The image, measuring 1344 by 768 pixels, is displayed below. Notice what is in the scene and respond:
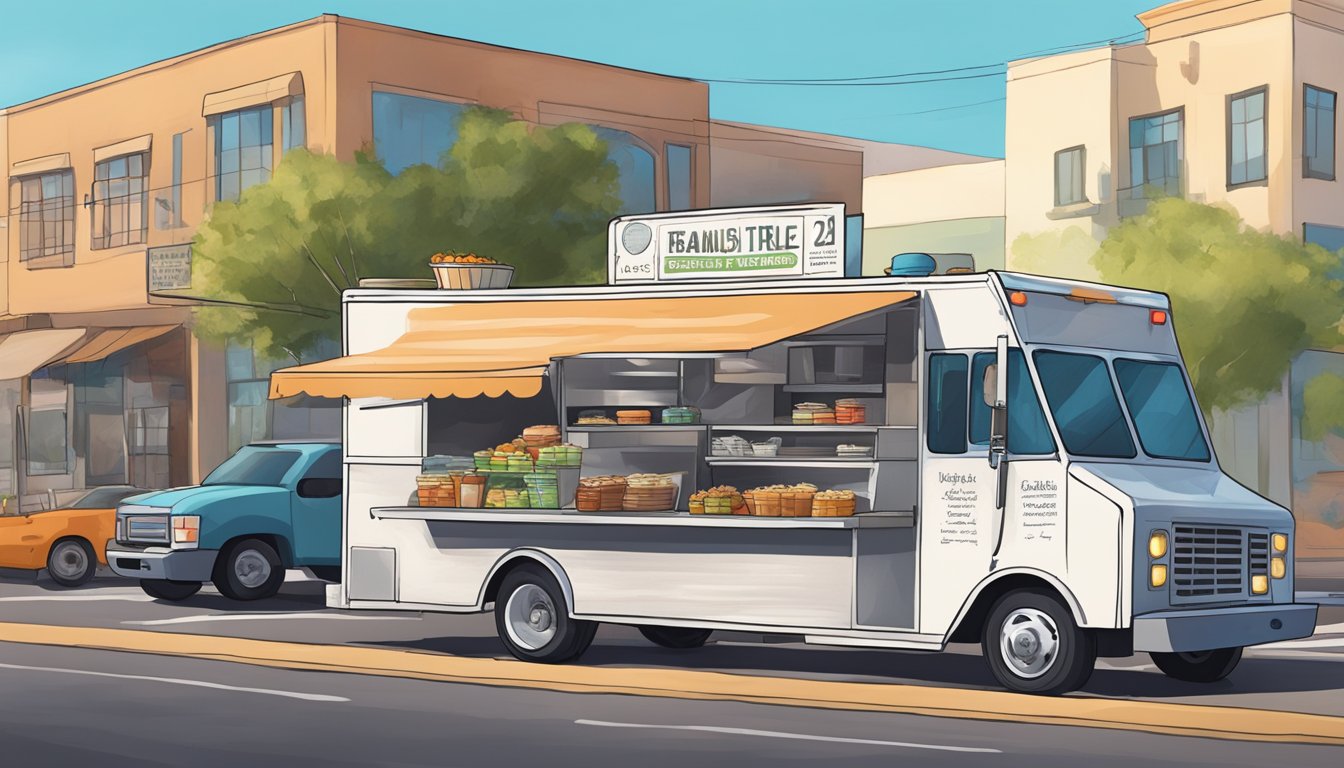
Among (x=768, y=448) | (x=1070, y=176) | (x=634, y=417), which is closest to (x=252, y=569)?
(x=634, y=417)

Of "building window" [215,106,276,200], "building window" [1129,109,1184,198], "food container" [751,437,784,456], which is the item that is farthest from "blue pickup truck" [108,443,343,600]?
"building window" [1129,109,1184,198]

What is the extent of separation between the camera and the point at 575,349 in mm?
14836

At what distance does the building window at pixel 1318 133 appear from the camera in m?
34.9

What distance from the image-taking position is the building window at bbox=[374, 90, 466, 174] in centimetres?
3653

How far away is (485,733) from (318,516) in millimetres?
10589

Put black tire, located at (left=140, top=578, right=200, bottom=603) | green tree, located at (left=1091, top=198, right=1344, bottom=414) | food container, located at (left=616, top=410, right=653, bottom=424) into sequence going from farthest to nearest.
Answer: green tree, located at (left=1091, top=198, right=1344, bottom=414) → black tire, located at (left=140, top=578, right=200, bottom=603) → food container, located at (left=616, top=410, right=653, bottom=424)

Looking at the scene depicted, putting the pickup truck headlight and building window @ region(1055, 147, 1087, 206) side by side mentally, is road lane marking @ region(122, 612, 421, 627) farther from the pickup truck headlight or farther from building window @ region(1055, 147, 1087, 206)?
building window @ region(1055, 147, 1087, 206)

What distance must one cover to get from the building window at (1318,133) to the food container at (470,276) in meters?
22.3

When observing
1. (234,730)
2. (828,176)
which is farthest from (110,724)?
(828,176)

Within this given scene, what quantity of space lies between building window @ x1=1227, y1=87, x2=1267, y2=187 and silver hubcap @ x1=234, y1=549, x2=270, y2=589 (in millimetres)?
20795

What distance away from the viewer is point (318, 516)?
851 inches

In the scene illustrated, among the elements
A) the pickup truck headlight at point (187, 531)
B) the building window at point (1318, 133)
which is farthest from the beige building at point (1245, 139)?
the pickup truck headlight at point (187, 531)

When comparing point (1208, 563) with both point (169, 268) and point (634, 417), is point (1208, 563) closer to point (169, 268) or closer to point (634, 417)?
point (634, 417)

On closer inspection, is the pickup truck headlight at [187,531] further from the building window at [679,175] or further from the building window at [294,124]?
the building window at [679,175]
